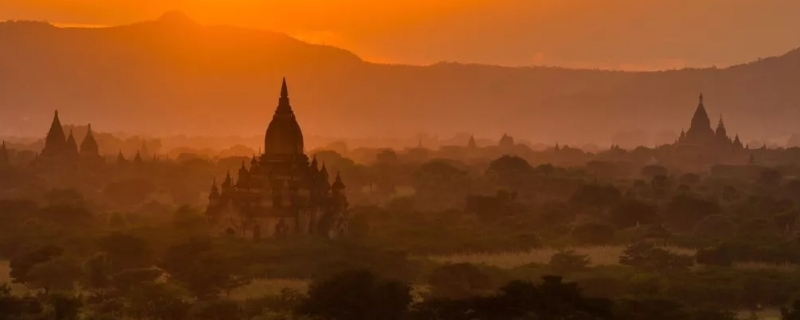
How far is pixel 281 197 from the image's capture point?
59.3m

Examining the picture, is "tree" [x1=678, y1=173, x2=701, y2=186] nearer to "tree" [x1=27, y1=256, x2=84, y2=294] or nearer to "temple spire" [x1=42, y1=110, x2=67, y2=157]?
"temple spire" [x1=42, y1=110, x2=67, y2=157]

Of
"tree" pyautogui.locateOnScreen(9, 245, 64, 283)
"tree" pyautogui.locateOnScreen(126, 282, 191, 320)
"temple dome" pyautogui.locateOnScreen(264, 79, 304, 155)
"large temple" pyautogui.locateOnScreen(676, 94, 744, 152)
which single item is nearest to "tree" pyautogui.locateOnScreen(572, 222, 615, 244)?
"temple dome" pyautogui.locateOnScreen(264, 79, 304, 155)

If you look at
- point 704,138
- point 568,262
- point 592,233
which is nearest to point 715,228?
point 592,233

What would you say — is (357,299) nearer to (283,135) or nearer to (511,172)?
(283,135)

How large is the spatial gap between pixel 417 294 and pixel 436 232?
729 inches

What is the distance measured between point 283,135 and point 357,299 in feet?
82.0

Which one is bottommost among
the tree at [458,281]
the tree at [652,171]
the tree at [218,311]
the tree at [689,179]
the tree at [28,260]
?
the tree at [218,311]

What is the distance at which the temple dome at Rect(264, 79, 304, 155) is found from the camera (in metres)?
61.3

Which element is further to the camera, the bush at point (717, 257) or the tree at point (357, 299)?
the bush at point (717, 257)

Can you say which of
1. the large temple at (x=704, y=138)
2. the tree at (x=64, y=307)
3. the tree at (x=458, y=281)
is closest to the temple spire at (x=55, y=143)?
the tree at (x=458, y=281)

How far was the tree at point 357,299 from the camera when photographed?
3703 cm

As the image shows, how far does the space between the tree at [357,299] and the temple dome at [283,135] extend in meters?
23.2

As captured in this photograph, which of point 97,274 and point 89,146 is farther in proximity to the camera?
point 89,146

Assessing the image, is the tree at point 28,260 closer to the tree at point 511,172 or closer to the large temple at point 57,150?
the tree at point 511,172
